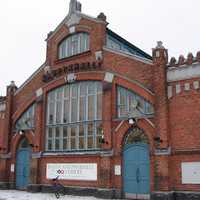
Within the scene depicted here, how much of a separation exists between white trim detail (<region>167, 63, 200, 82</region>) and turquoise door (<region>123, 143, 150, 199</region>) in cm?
417

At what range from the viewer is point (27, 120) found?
27.2 metres

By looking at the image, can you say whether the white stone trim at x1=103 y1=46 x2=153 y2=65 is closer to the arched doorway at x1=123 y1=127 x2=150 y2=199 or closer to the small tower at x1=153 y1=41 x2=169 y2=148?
the small tower at x1=153 y1=41 x2=169 y2=148

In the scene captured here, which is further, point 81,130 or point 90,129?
point 81,130

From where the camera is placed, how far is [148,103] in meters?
21.0

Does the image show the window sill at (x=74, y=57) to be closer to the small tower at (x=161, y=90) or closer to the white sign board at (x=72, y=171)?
the small tower at (x=161, y=90)

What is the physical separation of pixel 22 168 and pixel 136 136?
10.0 metres

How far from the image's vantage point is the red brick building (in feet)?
63.2

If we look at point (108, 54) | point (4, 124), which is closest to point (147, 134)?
point (108, 54)

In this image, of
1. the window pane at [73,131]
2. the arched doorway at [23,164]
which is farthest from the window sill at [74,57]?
the arched doorway at [23,164]

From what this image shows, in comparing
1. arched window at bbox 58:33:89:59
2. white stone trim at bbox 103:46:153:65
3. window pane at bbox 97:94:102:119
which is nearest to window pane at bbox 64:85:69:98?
arched window at bbox 58:33:89:59

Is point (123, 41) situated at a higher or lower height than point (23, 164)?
higher

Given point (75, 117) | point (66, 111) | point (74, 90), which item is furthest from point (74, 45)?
point (75, 117)

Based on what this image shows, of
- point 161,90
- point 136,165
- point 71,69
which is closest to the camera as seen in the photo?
point 161,90

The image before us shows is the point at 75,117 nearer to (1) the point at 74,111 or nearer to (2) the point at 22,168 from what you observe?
(1) the point at 74,111
